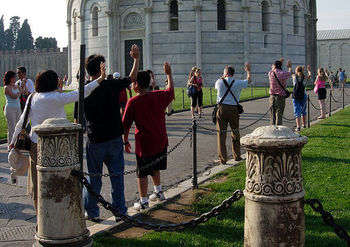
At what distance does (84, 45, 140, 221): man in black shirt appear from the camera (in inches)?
234

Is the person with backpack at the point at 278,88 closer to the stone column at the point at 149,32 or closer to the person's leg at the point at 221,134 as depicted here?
the person's leg at the point at 221,134

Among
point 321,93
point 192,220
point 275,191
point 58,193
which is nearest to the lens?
point 275,191

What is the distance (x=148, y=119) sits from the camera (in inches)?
256

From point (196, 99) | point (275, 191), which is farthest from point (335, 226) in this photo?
point (196, 99)

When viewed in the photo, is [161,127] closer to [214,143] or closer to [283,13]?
[214,143]

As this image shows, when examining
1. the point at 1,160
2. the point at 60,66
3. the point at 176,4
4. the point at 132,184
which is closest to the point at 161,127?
the point at 132,184

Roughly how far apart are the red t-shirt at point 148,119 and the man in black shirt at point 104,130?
396mm

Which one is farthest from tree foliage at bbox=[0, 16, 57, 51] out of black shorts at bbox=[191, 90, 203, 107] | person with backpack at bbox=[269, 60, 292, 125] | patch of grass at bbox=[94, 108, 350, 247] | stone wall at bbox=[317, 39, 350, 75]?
patch of grass at bbox=[94, 108, 350, 247]

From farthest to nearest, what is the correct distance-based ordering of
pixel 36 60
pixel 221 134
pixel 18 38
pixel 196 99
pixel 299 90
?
1. pixel 18 38
2. pixel 36 60
3. pixel 196 99
4. pixel 299 90
5. pixel 221 134

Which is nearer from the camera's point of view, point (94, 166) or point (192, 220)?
point (192, 220)

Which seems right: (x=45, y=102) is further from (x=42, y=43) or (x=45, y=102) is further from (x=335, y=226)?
(x=42, y=43)

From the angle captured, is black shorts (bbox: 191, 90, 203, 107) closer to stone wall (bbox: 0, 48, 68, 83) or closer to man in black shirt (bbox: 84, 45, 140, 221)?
man in black shirt (bbox: 84, 45, 140, 221)

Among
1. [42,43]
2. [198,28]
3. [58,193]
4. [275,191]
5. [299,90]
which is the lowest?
[58,193]

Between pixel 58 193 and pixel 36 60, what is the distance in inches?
2953
